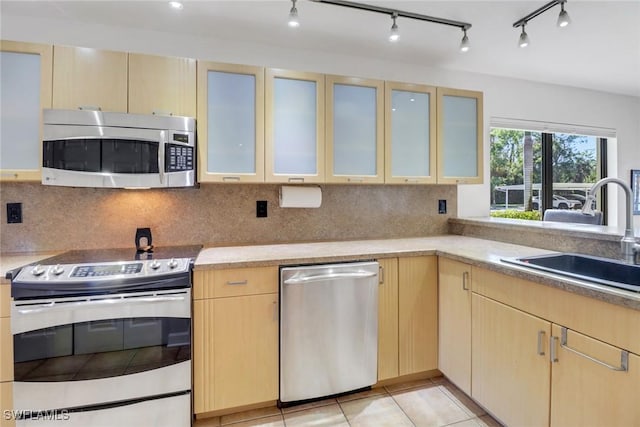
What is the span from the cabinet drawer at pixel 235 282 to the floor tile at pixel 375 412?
840 mm

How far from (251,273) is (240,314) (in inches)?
9.2

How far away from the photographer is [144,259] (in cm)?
175

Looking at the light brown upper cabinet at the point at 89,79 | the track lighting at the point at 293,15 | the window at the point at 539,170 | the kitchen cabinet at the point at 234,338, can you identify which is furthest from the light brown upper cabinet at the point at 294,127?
the window at the point at 539,170

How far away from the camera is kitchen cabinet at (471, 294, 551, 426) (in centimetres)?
139

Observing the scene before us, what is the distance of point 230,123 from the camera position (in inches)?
78.5

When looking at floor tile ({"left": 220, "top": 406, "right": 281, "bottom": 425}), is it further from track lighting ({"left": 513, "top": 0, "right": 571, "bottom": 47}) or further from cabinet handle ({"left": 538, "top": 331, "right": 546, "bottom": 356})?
track lighting ({"left": 513, "top": 0, "right": 571, "bottom": 47})

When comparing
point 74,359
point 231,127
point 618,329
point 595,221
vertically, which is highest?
point 231,127

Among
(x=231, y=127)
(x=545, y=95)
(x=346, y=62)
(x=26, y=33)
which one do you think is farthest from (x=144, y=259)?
(x=545, y=95)

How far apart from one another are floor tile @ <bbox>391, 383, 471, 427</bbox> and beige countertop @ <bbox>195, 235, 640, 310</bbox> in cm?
88

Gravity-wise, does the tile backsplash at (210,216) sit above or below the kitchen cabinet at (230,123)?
below

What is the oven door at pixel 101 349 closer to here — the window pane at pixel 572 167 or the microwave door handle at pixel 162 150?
the microwave door handle at pixel 162 150

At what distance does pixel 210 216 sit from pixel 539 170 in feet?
11.6

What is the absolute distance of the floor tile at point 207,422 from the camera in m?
1.74

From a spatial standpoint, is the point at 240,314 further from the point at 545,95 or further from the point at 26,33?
the point at 545,95
